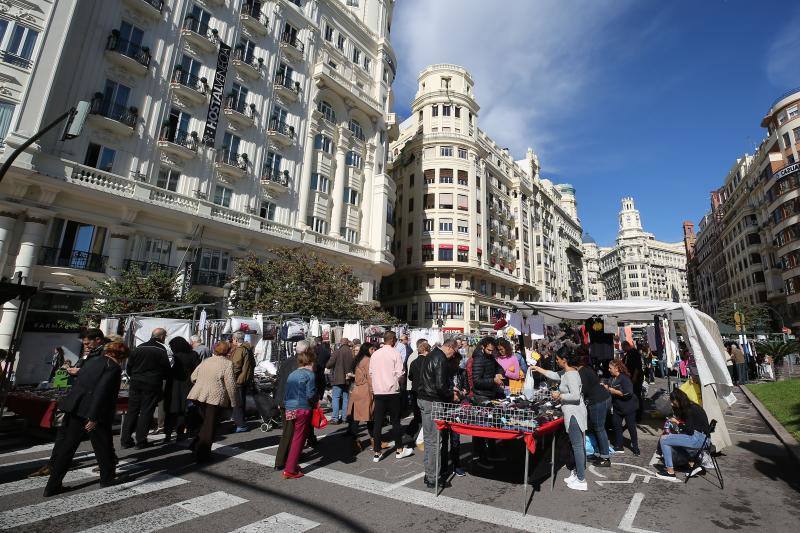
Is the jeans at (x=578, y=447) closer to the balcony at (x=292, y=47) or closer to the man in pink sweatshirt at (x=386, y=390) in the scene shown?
the man in pink sweatshirt at (x=386, y=390)

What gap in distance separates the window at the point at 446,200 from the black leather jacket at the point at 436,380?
4002 centimetres

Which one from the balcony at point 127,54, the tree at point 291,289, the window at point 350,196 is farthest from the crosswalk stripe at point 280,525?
the window at point 350,196

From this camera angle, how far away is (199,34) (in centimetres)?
2467

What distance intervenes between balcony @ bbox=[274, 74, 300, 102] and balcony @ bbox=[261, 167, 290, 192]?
6.03 m

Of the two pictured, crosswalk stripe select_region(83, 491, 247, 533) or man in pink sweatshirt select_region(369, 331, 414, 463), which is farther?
man in pink sweatshirt select_region(369, 331, 414, 463)

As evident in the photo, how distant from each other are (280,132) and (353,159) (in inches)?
291

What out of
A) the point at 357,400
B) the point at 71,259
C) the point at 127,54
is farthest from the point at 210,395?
the point at 127,54

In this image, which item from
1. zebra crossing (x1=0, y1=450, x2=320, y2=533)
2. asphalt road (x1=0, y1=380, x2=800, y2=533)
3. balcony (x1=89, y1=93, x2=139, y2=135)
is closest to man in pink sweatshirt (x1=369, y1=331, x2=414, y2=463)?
asphalt road (x1=0, y1=380, x2=800, y2=533)

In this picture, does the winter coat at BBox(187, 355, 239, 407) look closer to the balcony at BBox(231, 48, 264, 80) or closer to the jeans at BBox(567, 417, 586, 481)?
the jeans at BBox(567, 417, 586, 481)

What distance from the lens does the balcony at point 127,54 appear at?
20875 millimetres

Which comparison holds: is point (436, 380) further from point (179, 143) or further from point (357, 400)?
point (179, 143)

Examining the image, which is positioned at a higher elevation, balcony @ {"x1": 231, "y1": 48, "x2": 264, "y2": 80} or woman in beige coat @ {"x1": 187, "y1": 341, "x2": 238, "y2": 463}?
balcony @ {"x1": 231, "y1": 48, "x2": 264, "y2": 80}

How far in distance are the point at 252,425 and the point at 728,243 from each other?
8228 centimetres

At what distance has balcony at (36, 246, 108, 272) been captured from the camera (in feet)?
59.7
